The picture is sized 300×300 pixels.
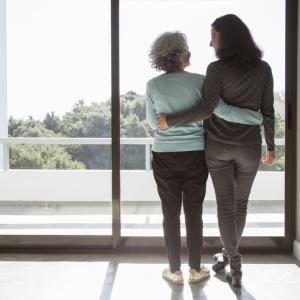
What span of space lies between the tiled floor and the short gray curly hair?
116 cm

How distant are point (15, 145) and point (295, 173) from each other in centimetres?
188

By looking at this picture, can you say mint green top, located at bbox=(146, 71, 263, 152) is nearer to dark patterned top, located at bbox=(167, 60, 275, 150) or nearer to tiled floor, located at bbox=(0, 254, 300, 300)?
dark patterned top, located at bbox=(167, 60, 275, 150)

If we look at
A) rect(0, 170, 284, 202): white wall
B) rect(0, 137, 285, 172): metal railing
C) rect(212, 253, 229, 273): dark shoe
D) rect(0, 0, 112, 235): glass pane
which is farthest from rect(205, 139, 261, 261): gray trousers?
rect(0, 0, 112, 235): glass pane

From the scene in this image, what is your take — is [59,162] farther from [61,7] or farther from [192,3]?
[192,3]

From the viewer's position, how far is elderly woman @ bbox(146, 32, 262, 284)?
7.47 feet

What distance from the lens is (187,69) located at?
2.94 m

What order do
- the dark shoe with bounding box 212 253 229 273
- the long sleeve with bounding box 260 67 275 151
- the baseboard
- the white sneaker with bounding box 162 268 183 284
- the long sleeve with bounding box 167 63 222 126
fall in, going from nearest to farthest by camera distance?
1. the long sleeve with bounding box 167 63 222 126
2. the long sleeve with bounding box 260 67 275 151
3. the white sneaker with bounding box 162 268 183 284
4. the dark shoe with bounding box 212 253 229 273
5. the baseboard

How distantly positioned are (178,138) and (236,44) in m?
0.54

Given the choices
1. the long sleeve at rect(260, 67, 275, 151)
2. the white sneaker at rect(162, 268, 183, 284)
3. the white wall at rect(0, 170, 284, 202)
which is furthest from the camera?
the white wall at rect(0, 170, 284, 202)

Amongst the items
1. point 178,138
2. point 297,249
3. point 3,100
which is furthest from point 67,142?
point 297,249

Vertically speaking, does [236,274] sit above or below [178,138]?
below

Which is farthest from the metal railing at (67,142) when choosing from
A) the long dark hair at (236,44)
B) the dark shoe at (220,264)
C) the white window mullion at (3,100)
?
the long dark hair at (236,44)

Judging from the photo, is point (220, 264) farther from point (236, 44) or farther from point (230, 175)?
point (236, 44)

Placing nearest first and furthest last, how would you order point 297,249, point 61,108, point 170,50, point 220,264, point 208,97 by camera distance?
point 208,97 → point 170,50 → point 220,264 → point 297,249 → point 61,108
